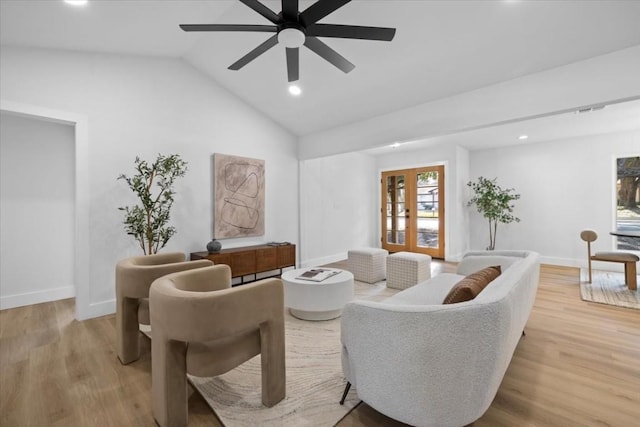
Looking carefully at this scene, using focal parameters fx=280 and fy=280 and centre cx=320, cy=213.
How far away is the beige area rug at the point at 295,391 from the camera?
Result: 1624 millimetres

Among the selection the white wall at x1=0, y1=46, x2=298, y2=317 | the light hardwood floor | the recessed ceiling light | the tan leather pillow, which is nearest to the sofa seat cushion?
the tan leather pillow

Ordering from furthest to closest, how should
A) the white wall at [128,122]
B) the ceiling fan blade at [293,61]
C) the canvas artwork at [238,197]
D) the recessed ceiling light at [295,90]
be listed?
the canvas artwork at [238,197] → the recessed ceiling light at [295,90] → the white wall at [128,122] → the ceiling fan blade at [293,61]

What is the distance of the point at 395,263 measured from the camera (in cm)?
414

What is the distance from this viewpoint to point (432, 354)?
124 centimetres

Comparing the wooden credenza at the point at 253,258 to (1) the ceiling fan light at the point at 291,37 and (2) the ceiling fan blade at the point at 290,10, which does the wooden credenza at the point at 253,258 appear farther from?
(2) the ceiling fan blade at the point at 290,10

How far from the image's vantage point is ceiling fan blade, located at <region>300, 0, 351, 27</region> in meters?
1.80

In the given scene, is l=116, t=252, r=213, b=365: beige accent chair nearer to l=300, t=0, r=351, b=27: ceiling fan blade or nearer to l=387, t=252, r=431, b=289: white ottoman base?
l=300, t=0, r=351, b=27: ceiling fan blade

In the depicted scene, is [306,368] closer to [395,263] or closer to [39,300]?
[395,263]

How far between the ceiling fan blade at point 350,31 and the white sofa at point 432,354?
1.87 metres

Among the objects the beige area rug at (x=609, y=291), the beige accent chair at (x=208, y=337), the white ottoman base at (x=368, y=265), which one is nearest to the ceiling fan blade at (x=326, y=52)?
the beige accent chair at (x=208, y=337)

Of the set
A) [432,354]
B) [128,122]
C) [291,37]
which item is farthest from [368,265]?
[128,122]

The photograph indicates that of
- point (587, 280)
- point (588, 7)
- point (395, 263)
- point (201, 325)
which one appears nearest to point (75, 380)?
point (201, 325)

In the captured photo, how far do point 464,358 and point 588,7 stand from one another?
298cm

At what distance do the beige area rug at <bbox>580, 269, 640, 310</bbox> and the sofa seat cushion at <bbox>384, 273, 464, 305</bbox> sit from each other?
2.27m
